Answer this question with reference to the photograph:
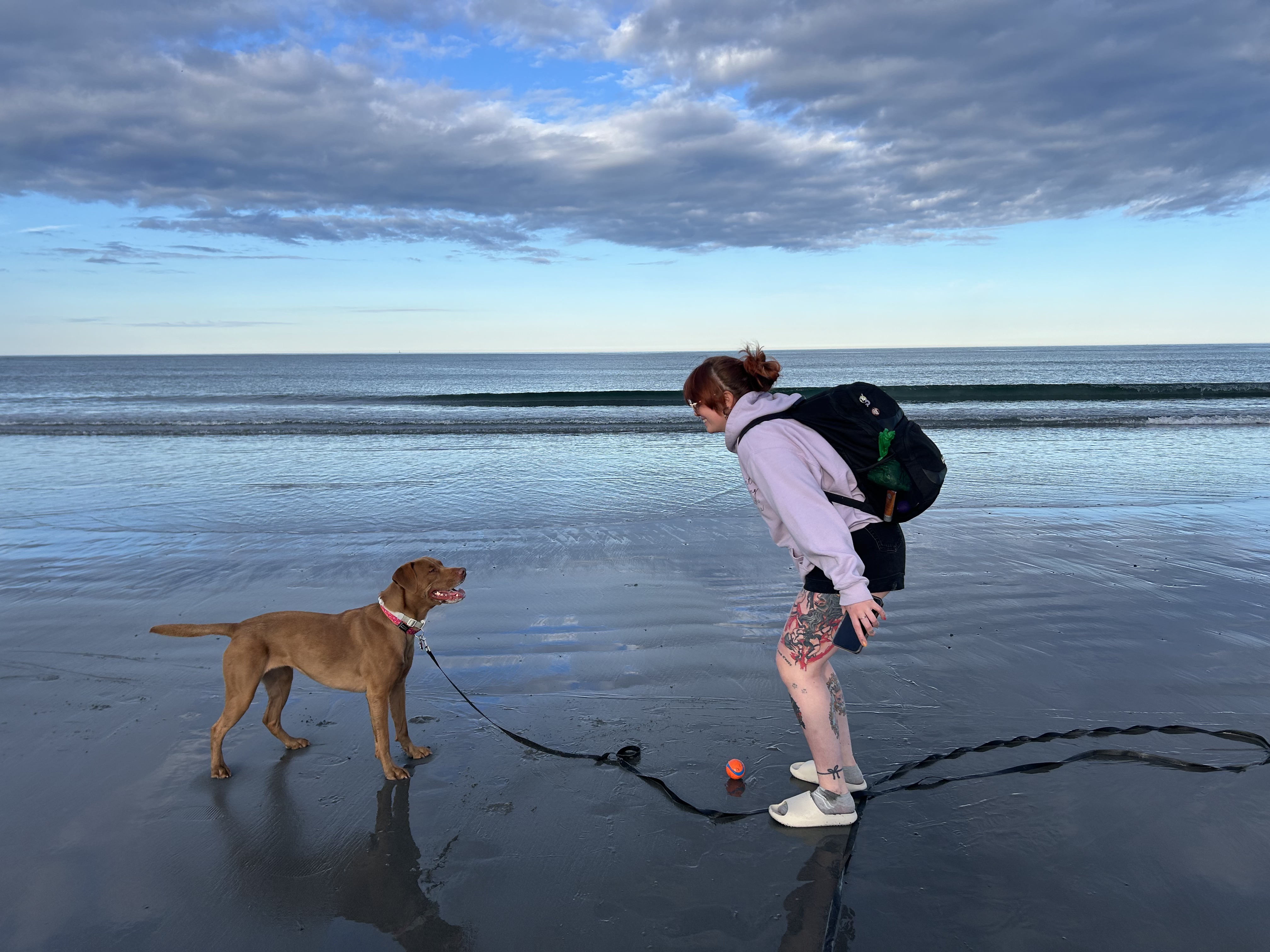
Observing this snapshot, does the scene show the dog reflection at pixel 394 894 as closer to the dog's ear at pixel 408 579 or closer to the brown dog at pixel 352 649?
the brown dog at pixel 352 649

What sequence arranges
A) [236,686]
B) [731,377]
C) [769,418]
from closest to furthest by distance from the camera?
[769,418], [731,377], [236,686]

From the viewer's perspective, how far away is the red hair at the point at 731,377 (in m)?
3.09

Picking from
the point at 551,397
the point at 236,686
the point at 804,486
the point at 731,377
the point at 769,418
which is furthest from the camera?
the point at 551,397

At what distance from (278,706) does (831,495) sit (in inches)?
119

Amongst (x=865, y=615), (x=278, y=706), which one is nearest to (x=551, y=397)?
(x=278, y=706)

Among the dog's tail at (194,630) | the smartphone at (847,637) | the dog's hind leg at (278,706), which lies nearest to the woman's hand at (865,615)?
the smartphone at (847,637)

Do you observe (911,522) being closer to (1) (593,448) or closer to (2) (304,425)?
(1) (593,448)

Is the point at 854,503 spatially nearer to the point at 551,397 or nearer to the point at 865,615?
the point at 865,615

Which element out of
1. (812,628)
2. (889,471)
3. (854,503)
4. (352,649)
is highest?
(889,471)

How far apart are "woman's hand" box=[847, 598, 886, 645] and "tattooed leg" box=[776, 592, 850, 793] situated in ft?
1.08

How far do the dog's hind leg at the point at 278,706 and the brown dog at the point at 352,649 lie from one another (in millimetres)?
114

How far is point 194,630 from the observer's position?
3.66 meters

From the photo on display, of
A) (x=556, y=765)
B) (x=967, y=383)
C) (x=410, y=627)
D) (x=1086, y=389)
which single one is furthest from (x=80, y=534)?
(x=967, y=383)

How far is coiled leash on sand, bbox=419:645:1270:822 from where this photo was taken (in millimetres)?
3428
